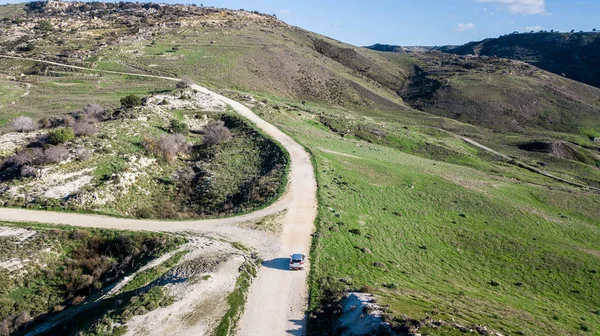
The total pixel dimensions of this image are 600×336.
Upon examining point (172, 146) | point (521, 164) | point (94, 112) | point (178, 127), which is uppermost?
point (94, 112)

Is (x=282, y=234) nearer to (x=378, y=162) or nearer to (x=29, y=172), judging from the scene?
(x=29, y=172)

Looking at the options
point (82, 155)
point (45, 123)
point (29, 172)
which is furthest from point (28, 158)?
point (45, 123)

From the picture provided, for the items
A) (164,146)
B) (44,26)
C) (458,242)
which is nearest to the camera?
(458,242)

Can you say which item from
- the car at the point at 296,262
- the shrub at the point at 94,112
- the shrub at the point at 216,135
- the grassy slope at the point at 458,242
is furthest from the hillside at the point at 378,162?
the shrub at the point at 94,112

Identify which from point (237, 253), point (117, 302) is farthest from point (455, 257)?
point (117, 302)

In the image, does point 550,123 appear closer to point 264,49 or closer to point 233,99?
point 264,49

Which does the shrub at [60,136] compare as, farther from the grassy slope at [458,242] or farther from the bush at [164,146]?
the grassy slope at [458,242]

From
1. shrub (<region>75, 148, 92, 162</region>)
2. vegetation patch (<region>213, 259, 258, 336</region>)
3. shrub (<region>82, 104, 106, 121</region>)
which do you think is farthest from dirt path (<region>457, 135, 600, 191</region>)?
shrub (<region>82, 104, 106, 121</region>)
